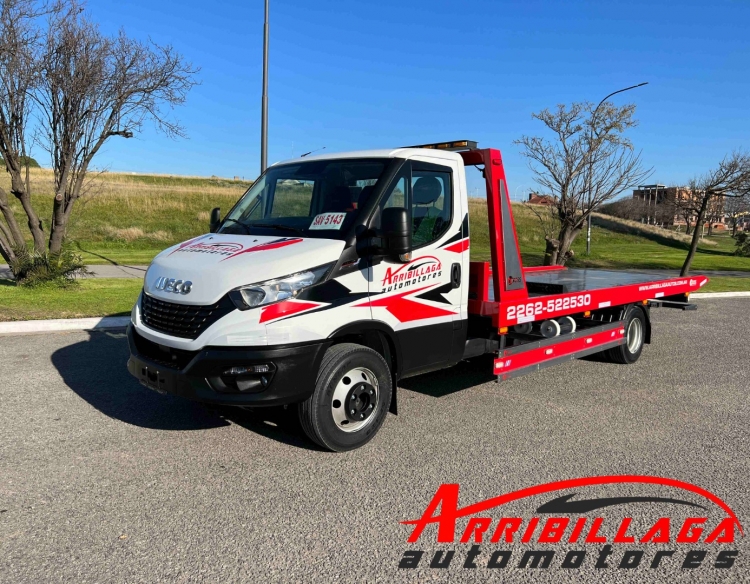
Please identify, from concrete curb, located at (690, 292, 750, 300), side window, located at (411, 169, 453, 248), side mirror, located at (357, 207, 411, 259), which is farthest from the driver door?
concrete curb, located at (690, 292, 750, 300)

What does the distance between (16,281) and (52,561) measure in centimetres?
1115

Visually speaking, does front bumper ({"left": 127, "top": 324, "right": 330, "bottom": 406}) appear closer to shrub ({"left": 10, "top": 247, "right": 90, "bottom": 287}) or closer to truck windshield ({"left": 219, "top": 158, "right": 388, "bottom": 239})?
truck windshield ({"left": 219, "top": 158, "right": 388, "bottom": 239})

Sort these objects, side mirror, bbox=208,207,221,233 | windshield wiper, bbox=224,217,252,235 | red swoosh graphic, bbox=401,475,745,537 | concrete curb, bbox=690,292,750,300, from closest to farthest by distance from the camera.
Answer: red swoosh graphic, bbox=401,475,745,537, windshield wiper, bbox=224,217,252,235, side mirror, bbox=208,207,221,233, concrete curb, bbox=690,292,750,300

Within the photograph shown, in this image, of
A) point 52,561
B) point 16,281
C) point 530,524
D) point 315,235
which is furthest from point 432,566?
point 16,281

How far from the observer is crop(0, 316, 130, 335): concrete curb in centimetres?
870

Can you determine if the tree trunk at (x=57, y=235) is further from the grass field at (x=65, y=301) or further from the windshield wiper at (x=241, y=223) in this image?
the windshield wiper at (x=241, y=223)

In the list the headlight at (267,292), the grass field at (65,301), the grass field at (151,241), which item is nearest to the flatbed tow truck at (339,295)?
the headlight at (267,292)

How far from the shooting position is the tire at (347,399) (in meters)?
4.25

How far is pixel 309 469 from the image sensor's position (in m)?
4.23

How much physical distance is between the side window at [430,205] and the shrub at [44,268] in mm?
9864

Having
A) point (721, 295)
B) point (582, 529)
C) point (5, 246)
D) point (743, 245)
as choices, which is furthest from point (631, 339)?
point (743, 245)

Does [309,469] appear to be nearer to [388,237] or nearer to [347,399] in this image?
[347,399]

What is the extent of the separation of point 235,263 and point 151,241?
95.2 ft

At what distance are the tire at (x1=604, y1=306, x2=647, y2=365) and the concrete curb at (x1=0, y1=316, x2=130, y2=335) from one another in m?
7.24
